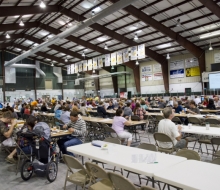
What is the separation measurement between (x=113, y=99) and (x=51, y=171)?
50.2 ft

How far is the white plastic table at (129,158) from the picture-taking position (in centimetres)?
246

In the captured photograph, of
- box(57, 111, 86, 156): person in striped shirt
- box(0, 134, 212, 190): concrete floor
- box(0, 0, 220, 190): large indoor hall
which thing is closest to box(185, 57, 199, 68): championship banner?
box(0, 0, 220, 190): large indoor hall

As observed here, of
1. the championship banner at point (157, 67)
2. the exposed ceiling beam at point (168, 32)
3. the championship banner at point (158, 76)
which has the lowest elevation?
the championship banner at point (158, 76)

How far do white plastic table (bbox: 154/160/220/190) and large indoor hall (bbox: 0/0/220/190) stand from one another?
1 centimetres

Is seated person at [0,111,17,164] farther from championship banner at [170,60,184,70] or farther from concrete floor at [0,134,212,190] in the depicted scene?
championship banner at [170,60,184,70]

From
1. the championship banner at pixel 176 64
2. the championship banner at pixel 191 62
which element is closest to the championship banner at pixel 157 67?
the championship banner at pixel 176 64

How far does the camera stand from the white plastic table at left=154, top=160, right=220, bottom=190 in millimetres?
Answer: 1956

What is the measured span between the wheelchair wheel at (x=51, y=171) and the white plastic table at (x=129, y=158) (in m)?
0.84

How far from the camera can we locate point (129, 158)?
2.85 meters

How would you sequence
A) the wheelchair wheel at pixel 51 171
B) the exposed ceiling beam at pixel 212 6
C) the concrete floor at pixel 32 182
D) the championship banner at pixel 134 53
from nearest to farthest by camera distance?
the concrete floor at pixel 32 182, the wheelchair wheel at pixel 51 171, the exposed ceiling beam at pixel 212 6, the championship banner at pixel 134 53

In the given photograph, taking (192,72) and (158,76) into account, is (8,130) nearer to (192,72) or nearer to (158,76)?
(192,72)

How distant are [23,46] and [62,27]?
7.91m

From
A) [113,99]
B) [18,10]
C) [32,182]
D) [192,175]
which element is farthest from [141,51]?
[192,175]

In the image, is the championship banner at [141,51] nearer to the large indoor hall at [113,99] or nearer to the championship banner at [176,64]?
the large indoor hall at [113,99]
